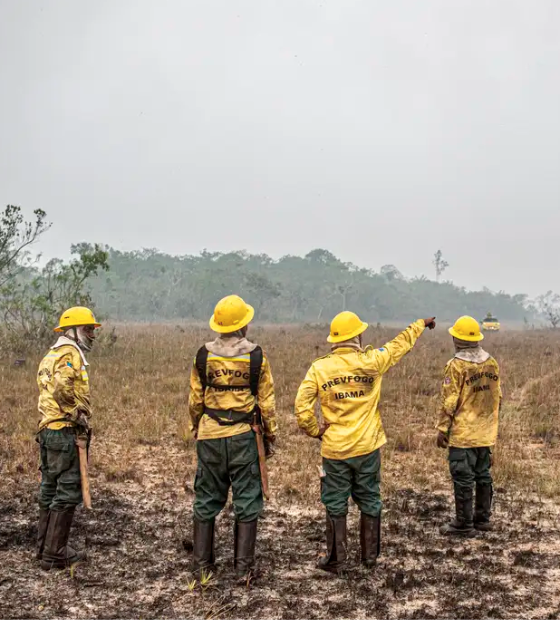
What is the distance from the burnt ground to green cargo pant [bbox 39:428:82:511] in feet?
1.70

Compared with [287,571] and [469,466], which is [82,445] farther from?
[469,466]

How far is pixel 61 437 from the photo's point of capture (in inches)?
169

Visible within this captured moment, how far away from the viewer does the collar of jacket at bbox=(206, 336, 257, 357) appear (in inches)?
161

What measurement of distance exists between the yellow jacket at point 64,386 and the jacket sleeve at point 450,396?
2976 millimetres

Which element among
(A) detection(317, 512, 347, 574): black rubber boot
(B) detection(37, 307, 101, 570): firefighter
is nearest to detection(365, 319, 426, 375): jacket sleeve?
(A) detection(317, 512, 347, 574): black rubber boot

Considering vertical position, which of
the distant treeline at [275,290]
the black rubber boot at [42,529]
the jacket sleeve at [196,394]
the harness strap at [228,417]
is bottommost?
the black rubber boot at [42,529]

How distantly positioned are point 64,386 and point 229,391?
1225 mm

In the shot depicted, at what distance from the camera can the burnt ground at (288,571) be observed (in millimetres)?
3688

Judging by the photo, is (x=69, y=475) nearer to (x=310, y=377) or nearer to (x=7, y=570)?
(x=7, y=570)

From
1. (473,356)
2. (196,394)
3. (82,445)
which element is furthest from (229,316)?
(473,356)

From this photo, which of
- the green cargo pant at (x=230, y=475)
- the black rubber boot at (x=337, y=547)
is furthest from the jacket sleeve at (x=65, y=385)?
the black rubber boot at (x=337, y=547)

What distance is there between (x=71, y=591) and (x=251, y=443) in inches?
61.1

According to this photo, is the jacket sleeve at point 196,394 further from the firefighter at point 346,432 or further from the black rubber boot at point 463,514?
the black rubber boot at point 463,514

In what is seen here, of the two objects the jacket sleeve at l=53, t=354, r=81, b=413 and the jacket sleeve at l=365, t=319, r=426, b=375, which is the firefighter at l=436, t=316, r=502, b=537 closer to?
the jacket sleeve at l=365, t=319, r=426, b=375
